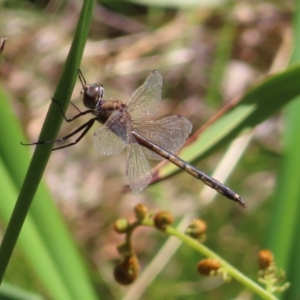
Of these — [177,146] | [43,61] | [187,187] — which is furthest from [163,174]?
[43,61]

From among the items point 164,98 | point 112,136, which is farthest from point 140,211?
point 164,98

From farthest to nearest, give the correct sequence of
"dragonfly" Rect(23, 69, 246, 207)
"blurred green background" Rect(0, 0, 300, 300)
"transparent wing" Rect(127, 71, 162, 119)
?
"blurred green background" Rect(0, 0, 300, 300), "transparent wing" Rect(127, 71, 162, 119), "dragonfly" Rect(23, 69, 246, 207)

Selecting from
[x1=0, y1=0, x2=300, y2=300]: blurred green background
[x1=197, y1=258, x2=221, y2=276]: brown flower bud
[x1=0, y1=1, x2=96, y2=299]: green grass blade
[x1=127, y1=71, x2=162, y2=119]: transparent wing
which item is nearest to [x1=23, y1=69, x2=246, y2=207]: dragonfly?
[x1=127, y1=71, x2=162, y2=119]: transparent wing

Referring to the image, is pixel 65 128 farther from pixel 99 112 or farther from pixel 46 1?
pixel 99 112

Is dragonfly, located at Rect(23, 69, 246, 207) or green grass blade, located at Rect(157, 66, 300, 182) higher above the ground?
green grass blade, located at Rect(157, 66, 300, 182)

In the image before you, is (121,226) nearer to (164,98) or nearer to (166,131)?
(166,131)

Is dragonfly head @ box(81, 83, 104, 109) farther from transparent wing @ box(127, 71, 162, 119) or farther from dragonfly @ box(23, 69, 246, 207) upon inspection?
transparent wing @ box(127, 71, 162, 119)
